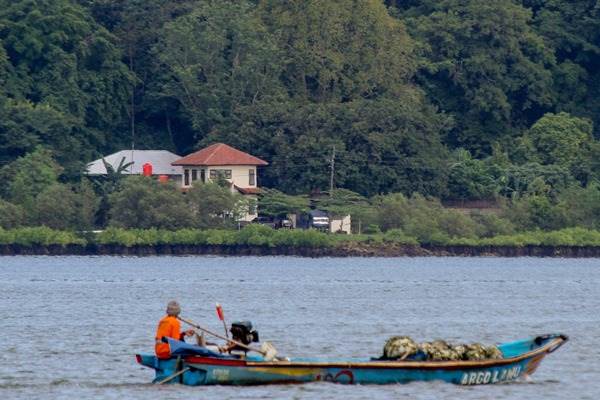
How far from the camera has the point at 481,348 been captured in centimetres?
3809

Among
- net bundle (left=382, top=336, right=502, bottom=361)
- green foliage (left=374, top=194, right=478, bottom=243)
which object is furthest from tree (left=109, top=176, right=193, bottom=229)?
net bundle (left=382, top=336, right=502, bottom=361)

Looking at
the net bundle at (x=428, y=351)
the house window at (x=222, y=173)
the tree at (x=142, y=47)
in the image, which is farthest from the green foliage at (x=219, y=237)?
the net bundle at (x=428, y=351)

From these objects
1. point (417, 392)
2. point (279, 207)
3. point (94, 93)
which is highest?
point (94, 93)

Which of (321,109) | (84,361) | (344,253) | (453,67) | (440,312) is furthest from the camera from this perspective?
(453,67)

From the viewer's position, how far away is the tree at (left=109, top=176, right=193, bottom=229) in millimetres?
100750

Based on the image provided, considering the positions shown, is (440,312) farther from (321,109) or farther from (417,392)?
(321,109)

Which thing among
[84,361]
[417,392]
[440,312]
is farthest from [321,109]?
[417,392]

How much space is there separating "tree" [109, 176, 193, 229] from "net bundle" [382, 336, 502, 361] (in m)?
63.6

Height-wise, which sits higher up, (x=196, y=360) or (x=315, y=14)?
(x=315, y=14)

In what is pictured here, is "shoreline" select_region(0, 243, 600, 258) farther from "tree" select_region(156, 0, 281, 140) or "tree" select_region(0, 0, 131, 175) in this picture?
"tree" select_region(156, 0, 281, 140)

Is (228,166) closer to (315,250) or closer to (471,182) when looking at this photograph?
(315,250)

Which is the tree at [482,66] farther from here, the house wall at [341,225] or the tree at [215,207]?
the tree at [215,207]

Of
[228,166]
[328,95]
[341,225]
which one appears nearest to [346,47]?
[328,95]

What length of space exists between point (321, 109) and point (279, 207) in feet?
28.7
